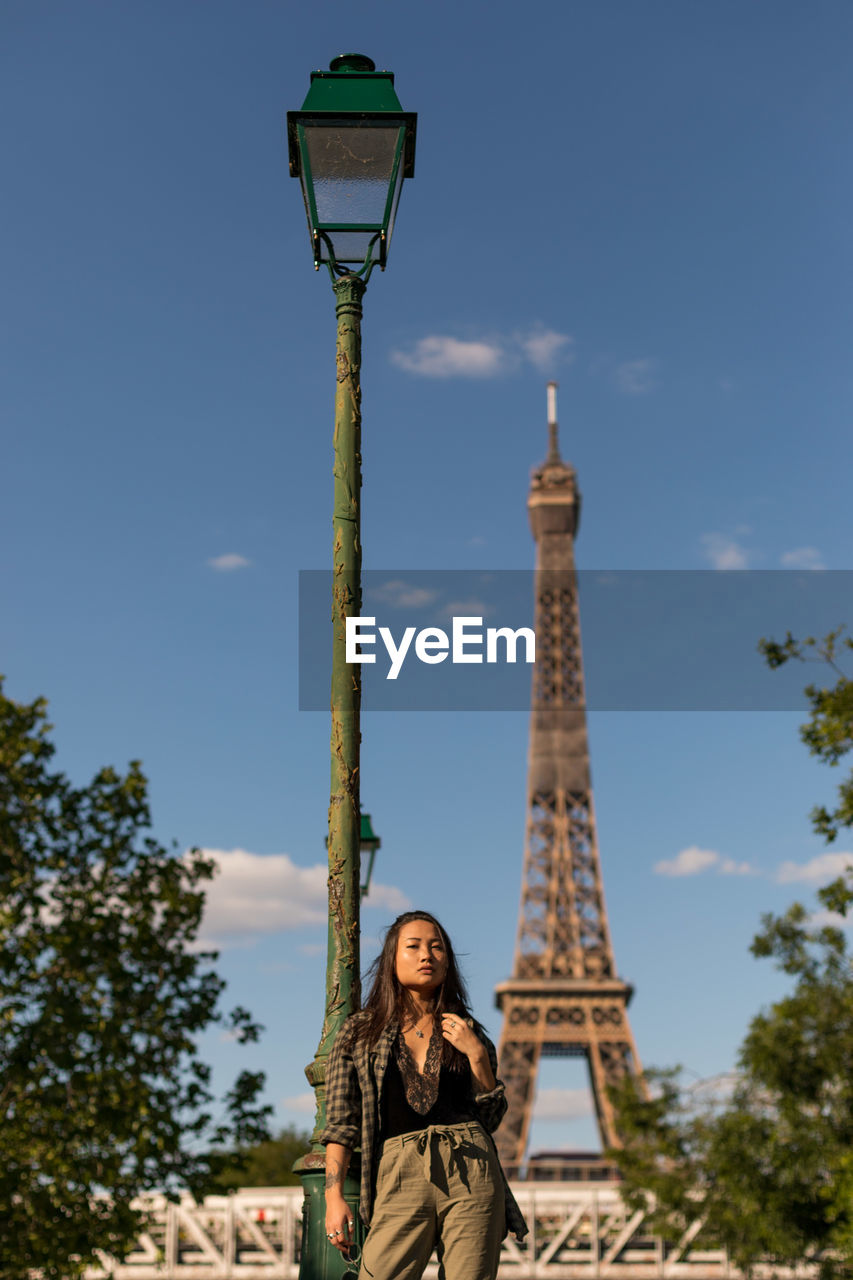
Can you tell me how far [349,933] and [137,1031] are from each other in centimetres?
1419

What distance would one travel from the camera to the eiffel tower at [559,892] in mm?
64125

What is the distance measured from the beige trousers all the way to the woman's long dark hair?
27 centimetres

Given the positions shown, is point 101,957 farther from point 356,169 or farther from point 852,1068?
point 356,169

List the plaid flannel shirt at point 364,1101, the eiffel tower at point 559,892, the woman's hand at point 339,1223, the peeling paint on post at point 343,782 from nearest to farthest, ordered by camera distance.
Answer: the woman's hand at point 339,1223
the plaid flannel shirt at point 364,1101
the peeling paint on post at point 343,782
the eiffel tower at point 559,892

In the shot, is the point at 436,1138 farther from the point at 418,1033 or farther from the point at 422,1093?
the point at 418,1033

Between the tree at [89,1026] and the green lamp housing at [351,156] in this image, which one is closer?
the green lamp housing at [351,156]

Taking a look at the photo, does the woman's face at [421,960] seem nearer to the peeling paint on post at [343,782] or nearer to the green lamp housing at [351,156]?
the peeling paint on post at [343,782]

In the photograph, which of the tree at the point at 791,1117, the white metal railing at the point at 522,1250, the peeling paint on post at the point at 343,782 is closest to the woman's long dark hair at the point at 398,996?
the peeling paint on post at the point at 343,782

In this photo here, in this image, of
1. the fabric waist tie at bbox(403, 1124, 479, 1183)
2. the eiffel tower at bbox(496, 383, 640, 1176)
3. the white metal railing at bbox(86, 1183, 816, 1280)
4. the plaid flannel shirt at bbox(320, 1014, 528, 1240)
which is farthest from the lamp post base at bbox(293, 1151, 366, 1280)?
the eiffel tower at bbox(496, 383, 640, 1176)

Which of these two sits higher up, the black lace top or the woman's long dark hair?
the woman's long dark hair

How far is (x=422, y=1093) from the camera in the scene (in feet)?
14.8

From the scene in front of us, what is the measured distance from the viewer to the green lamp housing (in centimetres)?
719

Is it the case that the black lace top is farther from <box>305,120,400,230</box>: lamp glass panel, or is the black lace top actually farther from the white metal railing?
the white metal railing

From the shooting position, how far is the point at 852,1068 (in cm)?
1945
